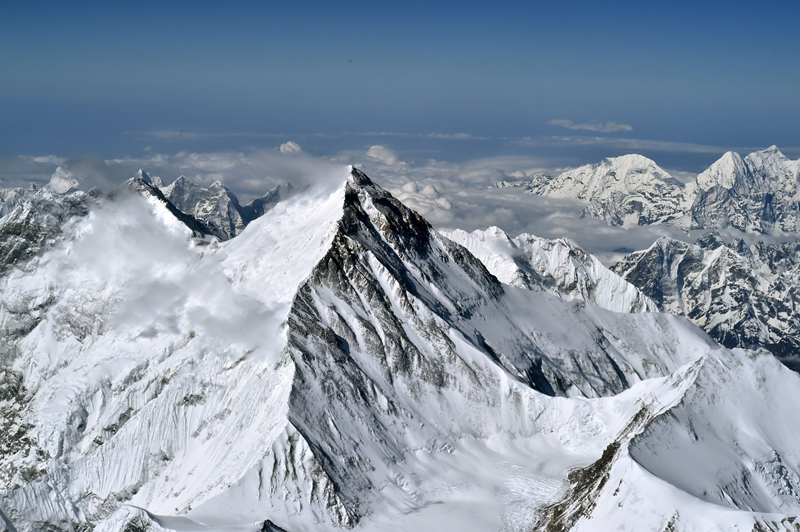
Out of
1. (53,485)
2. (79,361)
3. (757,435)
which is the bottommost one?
(53,485)

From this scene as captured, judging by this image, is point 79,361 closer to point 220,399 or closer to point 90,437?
point 90,437

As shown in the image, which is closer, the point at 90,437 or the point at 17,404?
the point at 90,437

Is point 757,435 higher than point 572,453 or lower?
higher

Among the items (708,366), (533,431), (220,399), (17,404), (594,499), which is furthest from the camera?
(17,404)

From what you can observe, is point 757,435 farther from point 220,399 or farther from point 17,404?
point 17,404

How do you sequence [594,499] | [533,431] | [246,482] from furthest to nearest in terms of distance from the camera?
[533,431]
[246,482]
[594,499]

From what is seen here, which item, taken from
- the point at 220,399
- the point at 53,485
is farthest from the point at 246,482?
the point at 53,485
